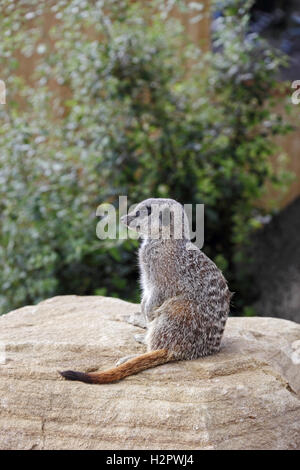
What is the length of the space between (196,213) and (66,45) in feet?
5.91

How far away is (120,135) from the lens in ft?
16.6

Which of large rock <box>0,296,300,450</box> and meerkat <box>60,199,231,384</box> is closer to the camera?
large rock <box>0,296,300,450</box>

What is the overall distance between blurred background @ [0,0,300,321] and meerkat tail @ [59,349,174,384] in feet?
6.21

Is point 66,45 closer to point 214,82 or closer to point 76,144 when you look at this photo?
point 76,144

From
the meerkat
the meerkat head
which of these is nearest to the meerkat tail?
the meerkat

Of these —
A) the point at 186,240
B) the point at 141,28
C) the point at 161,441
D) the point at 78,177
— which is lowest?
the point at 161,441

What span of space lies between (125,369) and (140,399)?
0.53 feet

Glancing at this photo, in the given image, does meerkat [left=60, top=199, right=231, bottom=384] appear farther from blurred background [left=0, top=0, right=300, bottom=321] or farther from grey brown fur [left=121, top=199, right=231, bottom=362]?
blurred background [left=0, top=0, right=300, bottom=321]

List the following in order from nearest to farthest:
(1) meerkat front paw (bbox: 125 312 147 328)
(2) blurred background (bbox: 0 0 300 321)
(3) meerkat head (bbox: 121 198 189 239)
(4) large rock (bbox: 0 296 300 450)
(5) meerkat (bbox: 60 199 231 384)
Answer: (4) large rock (bbox: 0 296 300 450), (5) meerkat (bbox: 60 199 231 384), (3) meerkat head (bbox: 121 198 189 239), (1) meerkat front paw (bbox: 125 312 147 328), (2) blurred background (bbox: 0 0 300 321)

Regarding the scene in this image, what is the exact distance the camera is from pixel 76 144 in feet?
17.6

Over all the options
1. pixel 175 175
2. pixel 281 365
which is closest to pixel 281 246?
pixel 175 175

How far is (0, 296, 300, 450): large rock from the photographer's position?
227cm

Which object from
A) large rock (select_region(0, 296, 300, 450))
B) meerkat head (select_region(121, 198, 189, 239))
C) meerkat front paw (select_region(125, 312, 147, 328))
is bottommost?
large rock (select_region(0, 296, 300, 450))

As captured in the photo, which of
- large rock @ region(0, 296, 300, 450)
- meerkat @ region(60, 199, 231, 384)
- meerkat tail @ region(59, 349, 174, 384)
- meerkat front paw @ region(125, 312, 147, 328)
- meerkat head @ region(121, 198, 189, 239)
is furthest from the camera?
meerkat front paw @ region(125, 312, 147, 328)
